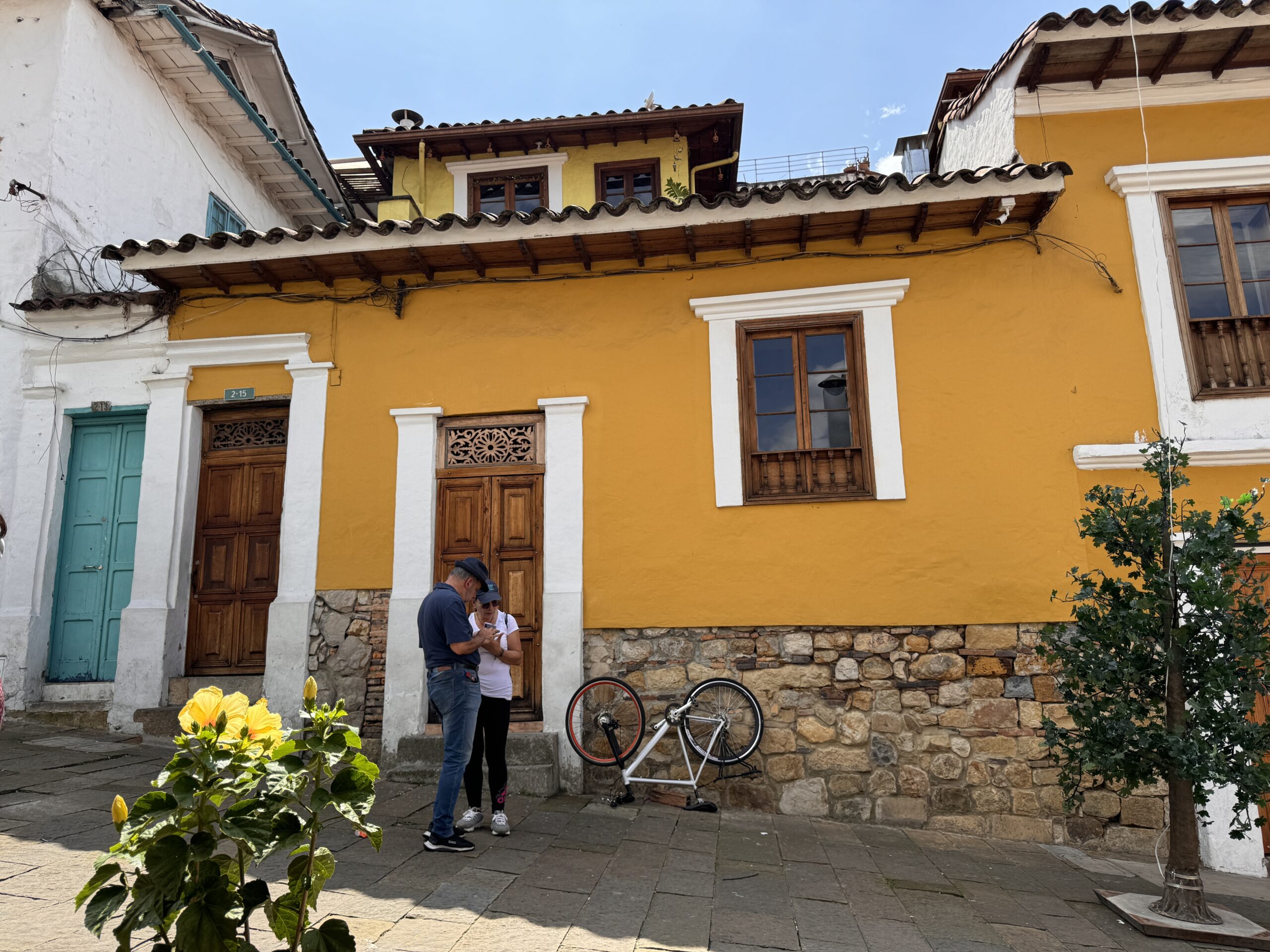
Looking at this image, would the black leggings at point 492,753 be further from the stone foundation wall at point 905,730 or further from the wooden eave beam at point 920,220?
the wooden eave beam at point 920,220

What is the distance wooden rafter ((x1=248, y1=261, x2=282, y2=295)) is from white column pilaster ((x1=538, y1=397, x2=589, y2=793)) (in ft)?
8.93

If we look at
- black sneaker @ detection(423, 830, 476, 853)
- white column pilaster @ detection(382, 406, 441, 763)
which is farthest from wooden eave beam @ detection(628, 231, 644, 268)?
black sneaker @ detection(423, 830, 476, 853)

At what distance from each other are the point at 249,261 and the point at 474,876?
211 inches

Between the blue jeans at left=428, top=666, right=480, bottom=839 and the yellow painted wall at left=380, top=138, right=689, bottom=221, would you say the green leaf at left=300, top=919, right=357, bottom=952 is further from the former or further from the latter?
the yellow painted wall at left=380, top=138, right=689, bottom=221

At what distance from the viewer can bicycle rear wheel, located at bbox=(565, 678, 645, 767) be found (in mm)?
6098

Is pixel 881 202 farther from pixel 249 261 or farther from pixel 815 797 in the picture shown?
pixel 249 261

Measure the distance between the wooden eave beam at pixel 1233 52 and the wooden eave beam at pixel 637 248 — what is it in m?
4.98

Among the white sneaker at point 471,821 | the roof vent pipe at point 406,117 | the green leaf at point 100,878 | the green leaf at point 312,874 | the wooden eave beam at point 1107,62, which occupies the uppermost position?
the roof vent pipe at point 406,117

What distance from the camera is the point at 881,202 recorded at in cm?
618

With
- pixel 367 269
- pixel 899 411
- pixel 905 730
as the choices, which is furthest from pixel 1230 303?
pixel 367 269

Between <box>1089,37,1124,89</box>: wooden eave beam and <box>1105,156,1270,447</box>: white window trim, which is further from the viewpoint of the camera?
<box>1089,37,1124,89</box>: wooden eave beam

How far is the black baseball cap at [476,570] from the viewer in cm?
502

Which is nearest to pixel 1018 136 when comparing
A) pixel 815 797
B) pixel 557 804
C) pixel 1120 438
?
pixel 1120 438

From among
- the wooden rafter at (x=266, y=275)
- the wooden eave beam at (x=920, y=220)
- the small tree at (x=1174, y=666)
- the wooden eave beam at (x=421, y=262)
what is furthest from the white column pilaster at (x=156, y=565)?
the small tree at (x=1174, y=666)
